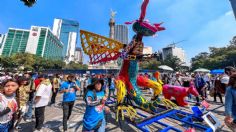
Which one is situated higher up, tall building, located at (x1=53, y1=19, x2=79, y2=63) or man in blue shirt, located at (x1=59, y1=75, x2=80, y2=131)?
tall building, located at (x1=53, y1=19, x2=79, y2=63)

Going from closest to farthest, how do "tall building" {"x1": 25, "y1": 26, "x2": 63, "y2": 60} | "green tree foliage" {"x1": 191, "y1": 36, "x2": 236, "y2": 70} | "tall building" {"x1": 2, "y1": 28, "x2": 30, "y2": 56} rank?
1. "green tree foliage" {"x1": 191, "y1": 36, "x2": 236, "y2": 70}
2. "tall building" {"x1": 25, "y1": 26, "x2": 63, "y2": 60}
3. "tall building" {"x1": 2, "y1": 28, "x2": 30, "y2": 56}

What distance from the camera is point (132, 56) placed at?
4605 millimetres

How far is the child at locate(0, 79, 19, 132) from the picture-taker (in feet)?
6.89

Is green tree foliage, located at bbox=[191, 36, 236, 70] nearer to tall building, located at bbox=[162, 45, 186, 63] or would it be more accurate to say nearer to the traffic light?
the traffic light

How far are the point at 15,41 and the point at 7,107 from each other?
109046 mm

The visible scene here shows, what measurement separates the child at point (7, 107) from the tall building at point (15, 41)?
104 metres

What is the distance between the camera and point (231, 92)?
238cm


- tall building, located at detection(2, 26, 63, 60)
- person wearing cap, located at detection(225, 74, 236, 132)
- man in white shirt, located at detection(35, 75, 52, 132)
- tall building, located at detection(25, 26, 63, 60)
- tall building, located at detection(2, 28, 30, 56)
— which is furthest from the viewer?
tall building, located at detection(2, 28, 30, 56)

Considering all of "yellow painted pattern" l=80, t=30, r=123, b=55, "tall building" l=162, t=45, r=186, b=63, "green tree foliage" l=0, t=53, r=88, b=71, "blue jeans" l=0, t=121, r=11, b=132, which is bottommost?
"blue jeans" l=0, t=121, r=11, b=132

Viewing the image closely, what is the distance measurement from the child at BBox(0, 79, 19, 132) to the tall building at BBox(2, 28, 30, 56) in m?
104

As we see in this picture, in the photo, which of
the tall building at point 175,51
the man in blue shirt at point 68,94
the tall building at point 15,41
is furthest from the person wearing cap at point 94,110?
the tall building at point 175,51

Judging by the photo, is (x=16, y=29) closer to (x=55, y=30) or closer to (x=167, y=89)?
(x=55, y=30)

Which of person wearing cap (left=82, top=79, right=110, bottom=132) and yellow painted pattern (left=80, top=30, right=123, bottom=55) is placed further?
yellow painted pattern (left=80, top=30, right=123, bottom=55)

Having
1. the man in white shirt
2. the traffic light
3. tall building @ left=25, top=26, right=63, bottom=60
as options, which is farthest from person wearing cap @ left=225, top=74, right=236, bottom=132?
tall building @ left=25, top=26, right=63, bottom=60
